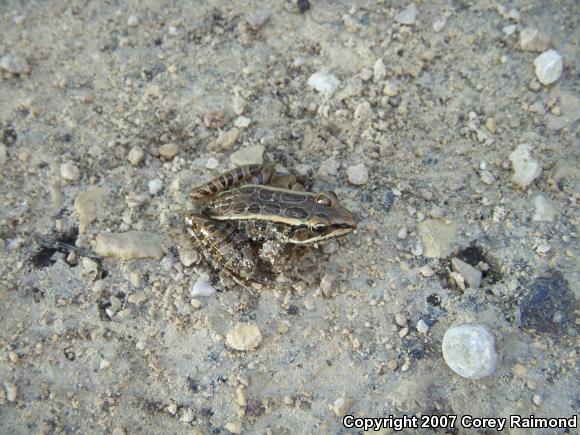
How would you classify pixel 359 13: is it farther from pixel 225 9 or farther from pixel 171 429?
pixel 171 429

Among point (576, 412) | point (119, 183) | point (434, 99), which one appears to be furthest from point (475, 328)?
point (119, 183)

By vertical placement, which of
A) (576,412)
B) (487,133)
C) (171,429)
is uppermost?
(487,133)

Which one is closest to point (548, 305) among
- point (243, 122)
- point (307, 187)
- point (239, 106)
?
point (307, 187)

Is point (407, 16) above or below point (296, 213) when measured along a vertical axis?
above

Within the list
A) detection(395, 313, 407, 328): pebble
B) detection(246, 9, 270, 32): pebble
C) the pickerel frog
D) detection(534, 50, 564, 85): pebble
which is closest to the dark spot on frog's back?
the pickerel frog

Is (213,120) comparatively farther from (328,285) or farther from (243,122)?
(328,285)
